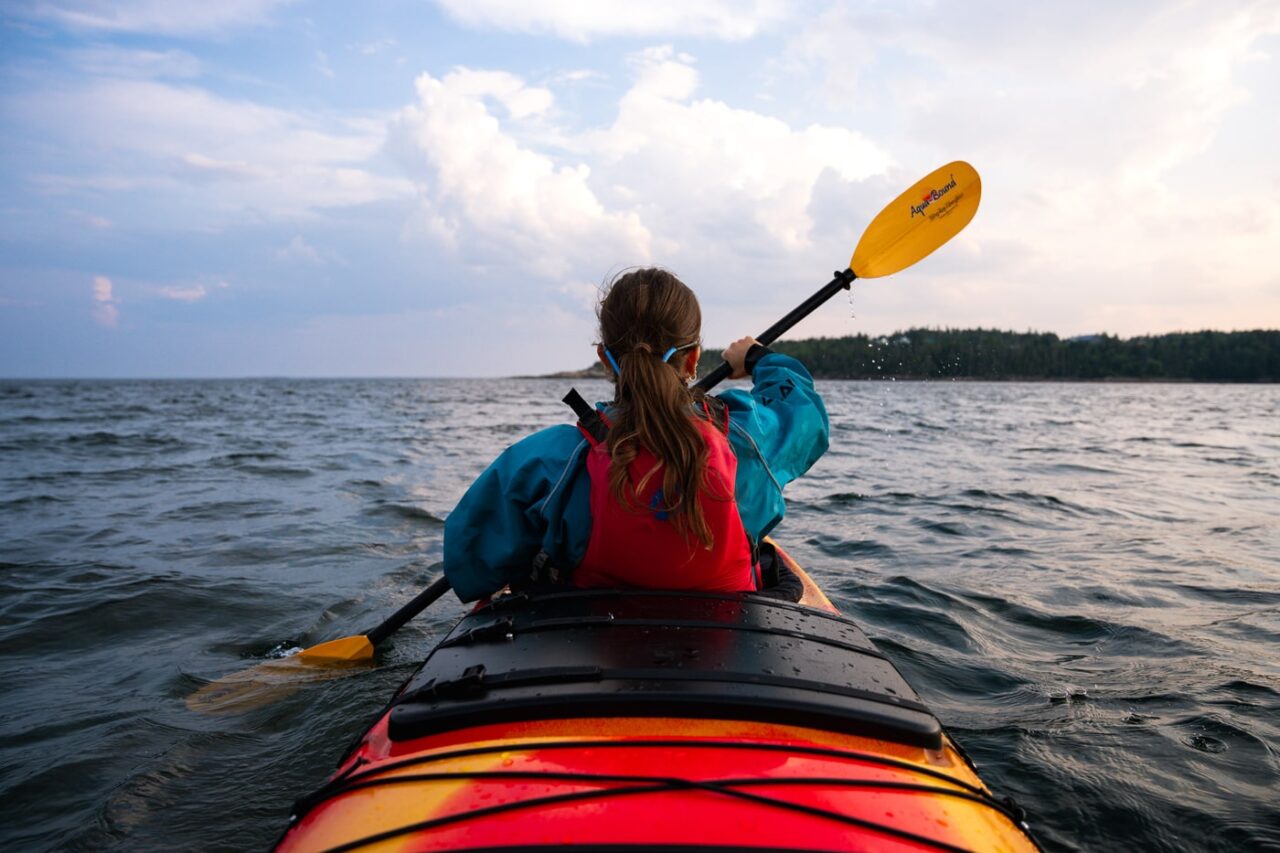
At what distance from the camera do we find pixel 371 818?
136cm

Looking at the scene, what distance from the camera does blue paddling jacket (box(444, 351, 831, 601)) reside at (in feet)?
7.09

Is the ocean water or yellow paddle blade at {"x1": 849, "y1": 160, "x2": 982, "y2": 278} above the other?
yellow paddle blade at {"x1": 849, "y1": 160, "x2": 982, "y2": 278}

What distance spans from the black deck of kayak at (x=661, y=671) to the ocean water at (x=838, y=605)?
1.34m

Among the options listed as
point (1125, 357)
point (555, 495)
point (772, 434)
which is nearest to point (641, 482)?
point (555, 495)

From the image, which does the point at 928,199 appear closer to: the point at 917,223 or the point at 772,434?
the point at 917,223

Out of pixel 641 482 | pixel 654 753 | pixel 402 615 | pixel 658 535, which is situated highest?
pixel 641 482

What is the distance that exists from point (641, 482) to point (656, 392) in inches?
9.8

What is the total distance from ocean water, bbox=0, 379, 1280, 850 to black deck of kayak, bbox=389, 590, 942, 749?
1.34m

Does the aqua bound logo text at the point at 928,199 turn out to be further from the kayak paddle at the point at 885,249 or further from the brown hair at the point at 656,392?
the brown hair at the point at 656,392

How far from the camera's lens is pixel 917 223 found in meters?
4.38

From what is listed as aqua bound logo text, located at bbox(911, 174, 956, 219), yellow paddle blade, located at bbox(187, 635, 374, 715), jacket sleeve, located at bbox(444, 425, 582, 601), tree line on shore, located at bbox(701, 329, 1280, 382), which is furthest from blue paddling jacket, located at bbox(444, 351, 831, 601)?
tree line on shore, located at bbox(701, 329, 1280, 382)

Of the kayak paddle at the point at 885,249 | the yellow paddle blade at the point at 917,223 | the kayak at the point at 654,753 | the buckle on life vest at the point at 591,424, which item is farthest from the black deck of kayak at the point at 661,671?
the yellow paddle blade at the point at 917,223

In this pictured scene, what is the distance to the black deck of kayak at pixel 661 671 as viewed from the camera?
1.53m

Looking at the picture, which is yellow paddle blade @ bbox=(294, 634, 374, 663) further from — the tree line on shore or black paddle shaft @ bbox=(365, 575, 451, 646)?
the tree line on shore
